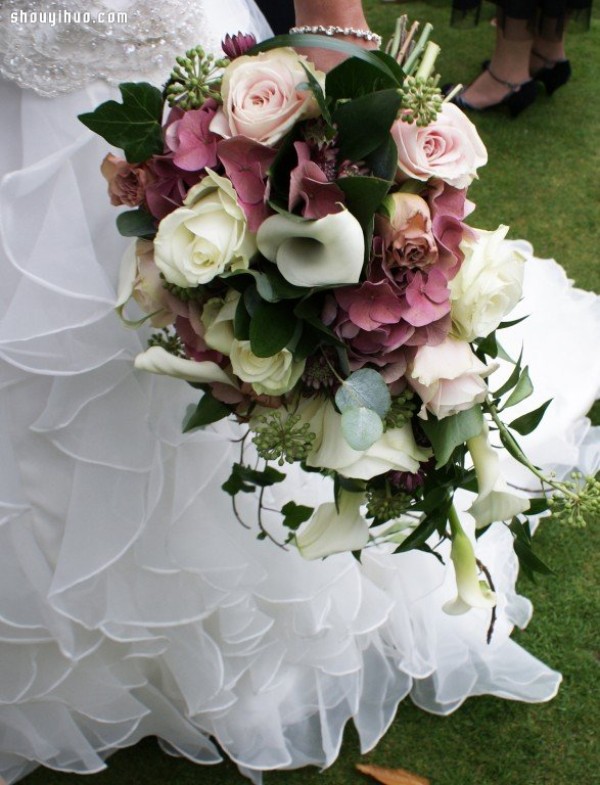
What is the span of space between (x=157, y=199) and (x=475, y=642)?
104 centimetres

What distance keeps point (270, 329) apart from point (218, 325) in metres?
0.07

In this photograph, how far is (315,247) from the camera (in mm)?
806

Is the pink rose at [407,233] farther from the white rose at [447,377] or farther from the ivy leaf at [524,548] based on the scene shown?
the ivy leaf at [524,548]

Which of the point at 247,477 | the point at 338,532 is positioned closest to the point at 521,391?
the point at 338,532

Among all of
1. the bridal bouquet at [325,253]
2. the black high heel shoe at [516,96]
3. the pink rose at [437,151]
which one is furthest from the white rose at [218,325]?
the black high heel shoe at [516,96]

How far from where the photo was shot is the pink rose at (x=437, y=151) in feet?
2.67

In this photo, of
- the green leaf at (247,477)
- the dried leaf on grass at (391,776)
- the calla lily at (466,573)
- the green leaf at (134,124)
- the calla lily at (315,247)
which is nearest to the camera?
the calla lily at (315,247)

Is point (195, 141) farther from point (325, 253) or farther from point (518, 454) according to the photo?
point (518, 454)

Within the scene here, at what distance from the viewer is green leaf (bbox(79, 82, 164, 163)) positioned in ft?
2.82

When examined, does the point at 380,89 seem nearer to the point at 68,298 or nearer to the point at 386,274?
the point at 386,274

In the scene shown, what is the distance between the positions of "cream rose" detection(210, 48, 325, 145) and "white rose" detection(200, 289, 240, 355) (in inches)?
6.1

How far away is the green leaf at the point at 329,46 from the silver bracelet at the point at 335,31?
0.39 feet

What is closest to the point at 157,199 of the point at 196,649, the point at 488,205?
the point at 196,649

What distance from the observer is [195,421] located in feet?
3.28
